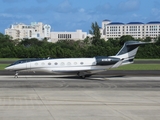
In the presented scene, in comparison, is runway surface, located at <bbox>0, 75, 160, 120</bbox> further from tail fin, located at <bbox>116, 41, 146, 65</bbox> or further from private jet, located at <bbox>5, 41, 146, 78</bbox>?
tail fin, located at <bbox>116, 41, 146, 65</bbox>

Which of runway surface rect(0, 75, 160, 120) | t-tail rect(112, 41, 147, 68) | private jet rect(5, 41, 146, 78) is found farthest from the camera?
t-tail rect(112, 41, 147, 68)

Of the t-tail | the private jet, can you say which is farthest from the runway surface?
the t-tail

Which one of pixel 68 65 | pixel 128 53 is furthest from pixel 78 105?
pixel 128 53

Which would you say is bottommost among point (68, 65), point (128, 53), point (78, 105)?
point (78, 105)

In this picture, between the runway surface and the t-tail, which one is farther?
the t-tail

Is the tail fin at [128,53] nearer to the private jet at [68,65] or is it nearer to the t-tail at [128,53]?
the t-tail at [128,53]

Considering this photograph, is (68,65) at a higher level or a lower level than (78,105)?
higher

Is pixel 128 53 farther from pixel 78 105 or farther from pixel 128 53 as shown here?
pixel 78 105

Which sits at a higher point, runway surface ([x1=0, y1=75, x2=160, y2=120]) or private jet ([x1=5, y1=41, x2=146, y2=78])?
private jet ([x1=5, y1=41, x2=146, y2=78])

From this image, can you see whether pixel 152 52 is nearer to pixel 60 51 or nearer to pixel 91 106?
pixel 60 51

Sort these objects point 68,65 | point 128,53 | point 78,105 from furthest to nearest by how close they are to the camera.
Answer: point 128,53
point 68,65
point 78,105

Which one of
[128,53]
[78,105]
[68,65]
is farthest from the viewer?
[128,53]

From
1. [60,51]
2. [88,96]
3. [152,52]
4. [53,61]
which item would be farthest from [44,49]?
[88,96]

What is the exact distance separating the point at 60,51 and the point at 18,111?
275 feet
